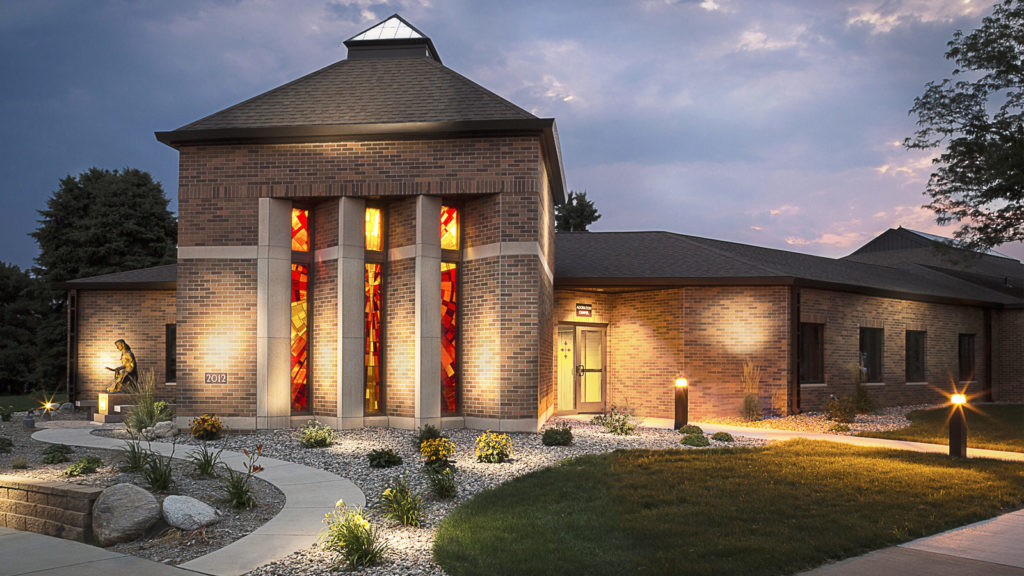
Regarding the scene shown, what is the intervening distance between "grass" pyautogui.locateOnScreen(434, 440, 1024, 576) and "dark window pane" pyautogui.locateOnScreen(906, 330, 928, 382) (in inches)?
464

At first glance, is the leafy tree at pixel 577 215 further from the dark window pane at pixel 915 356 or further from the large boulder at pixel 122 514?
the large boulder at pixel 122 514

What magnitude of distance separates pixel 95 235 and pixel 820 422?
110ft

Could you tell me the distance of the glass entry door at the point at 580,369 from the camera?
17.6 metres

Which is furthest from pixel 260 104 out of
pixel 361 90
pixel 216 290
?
pixel 216 290

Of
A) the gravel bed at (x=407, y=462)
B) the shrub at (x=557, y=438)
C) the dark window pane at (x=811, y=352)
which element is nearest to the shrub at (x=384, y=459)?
the gravel bed at (x=407, y=462)

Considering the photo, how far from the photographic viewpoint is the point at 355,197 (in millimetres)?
13719

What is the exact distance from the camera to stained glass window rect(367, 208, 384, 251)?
1413 cm

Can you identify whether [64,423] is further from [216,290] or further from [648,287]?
[648,287]

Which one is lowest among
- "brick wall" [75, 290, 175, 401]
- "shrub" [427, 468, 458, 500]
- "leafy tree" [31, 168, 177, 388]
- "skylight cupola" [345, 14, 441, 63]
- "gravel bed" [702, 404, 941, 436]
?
"gravel bed" [702, 404, 941, 436]

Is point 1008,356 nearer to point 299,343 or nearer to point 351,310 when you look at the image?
point 351,310

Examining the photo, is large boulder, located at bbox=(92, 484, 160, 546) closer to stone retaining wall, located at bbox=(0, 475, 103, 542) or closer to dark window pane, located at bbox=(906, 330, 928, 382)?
stone retaining wall, located at bbox=(0, 475, 103, 542)

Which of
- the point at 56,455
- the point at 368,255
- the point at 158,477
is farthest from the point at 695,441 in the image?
the point at 56,455

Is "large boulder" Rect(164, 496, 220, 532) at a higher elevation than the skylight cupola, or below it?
below

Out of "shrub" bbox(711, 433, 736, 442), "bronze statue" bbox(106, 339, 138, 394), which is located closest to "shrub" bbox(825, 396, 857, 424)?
"shrub" bbox(711, 433, 736, 442)
